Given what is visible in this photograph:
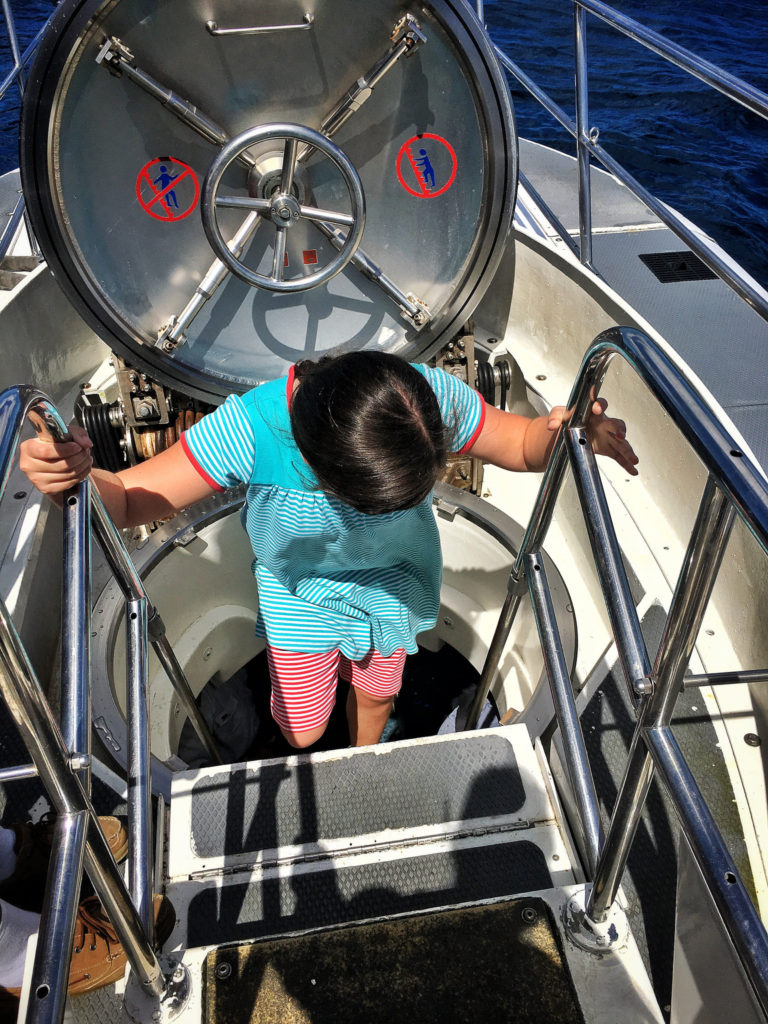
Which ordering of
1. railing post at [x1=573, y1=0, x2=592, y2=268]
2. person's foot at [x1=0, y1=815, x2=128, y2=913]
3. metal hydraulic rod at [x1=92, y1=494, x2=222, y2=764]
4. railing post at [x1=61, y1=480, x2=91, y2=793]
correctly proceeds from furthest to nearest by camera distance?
railing post at [x1=573, y1=0, x2=592, y2=268], person's foot at [x1=0, y1=815, x2=128, y2=913], metal hydraulic rod at [x1=92, y1=494, x2=222, y2=764], railing post at [x1=61, y1=480, x2=91, y2=793]

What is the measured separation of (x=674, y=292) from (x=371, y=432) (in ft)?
5.65

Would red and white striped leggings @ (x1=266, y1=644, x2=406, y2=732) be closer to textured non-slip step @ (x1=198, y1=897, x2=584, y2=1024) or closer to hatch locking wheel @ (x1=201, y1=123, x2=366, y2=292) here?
textured non-slip step @ (x1=198, y1=897, x2=584, y2=1024)

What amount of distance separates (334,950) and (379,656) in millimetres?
692

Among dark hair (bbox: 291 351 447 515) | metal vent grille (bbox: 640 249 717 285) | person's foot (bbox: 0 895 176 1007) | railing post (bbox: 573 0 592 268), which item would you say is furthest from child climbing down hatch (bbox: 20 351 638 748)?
metal vent grille (bbox: 640 249 717 285)

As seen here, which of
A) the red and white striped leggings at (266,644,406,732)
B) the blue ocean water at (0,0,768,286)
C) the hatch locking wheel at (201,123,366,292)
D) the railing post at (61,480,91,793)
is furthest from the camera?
the blue ocean water at (0,0,768,286)

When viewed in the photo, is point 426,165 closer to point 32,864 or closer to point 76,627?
point 76,627

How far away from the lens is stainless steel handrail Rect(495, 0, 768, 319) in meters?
1.47

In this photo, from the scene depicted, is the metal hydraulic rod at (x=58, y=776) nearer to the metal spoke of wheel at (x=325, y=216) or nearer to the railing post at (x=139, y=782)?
the railing post at (x=139, y=782)

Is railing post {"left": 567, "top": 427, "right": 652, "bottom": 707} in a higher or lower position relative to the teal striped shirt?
higher

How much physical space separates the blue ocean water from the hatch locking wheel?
12.9ft

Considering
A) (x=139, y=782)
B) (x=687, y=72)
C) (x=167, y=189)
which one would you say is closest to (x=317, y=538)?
(x=139, y=782)

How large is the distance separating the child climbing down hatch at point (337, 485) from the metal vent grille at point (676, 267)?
4.47 ft

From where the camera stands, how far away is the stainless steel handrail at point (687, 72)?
1.47 metres

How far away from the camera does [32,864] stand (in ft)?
4.16
